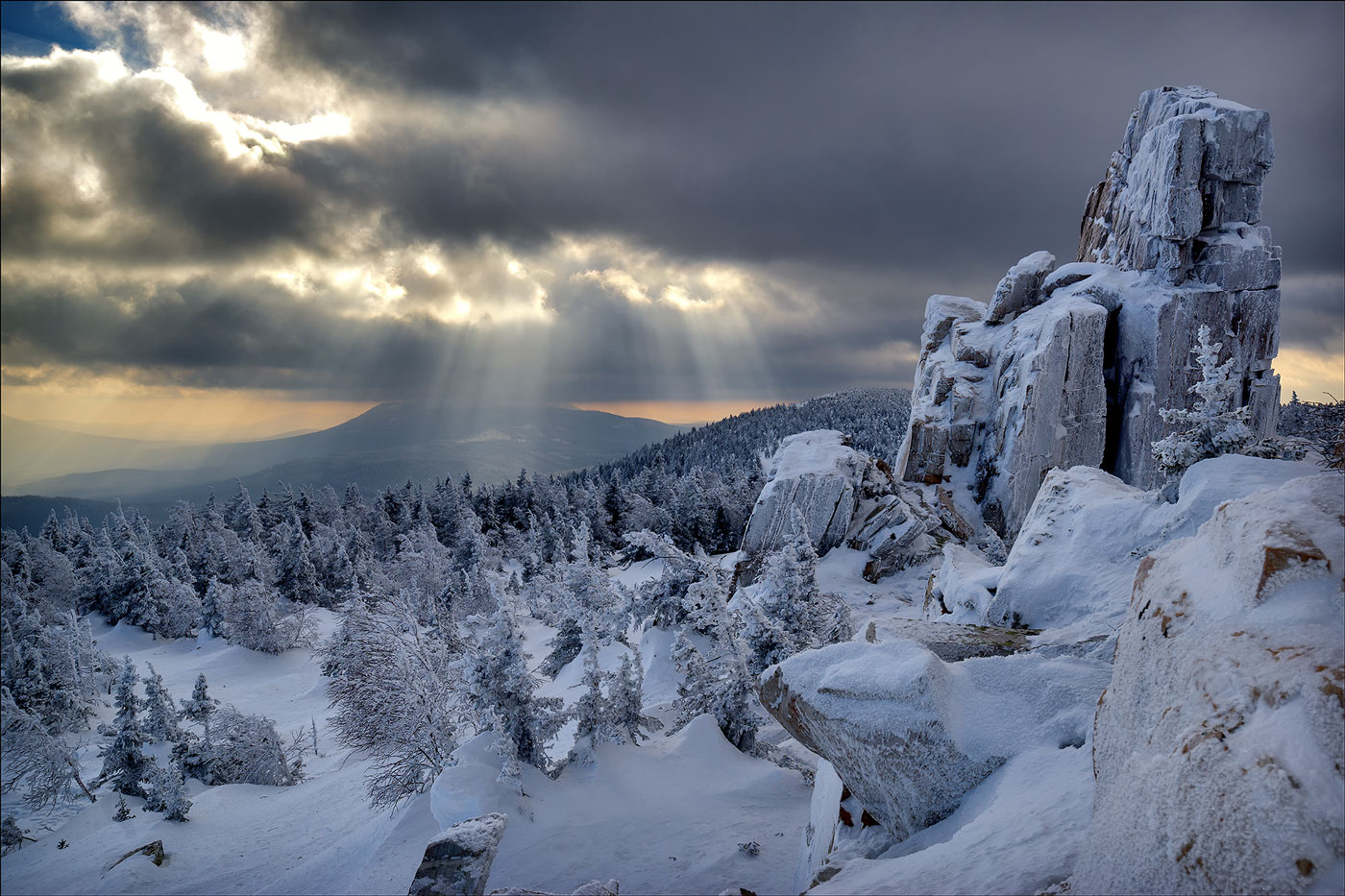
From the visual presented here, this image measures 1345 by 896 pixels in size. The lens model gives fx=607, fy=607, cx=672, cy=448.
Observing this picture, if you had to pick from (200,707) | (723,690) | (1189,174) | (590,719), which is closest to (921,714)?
(590,719)

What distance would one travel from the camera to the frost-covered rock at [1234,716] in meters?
3.41

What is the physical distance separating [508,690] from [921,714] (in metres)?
8.96

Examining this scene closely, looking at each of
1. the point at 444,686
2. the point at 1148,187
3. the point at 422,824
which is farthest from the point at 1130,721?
the point at 1148,187

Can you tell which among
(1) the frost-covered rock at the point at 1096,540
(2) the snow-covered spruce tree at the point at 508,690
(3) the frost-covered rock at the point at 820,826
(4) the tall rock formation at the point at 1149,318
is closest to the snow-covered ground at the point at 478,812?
(2) the snow-covered spruce tree at the point at 508,690

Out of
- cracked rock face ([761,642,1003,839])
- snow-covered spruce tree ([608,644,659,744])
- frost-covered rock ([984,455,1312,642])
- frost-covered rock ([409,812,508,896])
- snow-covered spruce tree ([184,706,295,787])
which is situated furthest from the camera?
snow-covered spruce tree ([184,706,295,787])

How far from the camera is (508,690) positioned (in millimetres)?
12961

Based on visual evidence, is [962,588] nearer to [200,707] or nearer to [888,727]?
[888,727]

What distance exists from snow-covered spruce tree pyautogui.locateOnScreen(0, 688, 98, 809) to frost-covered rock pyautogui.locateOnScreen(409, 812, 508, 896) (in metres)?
24.6

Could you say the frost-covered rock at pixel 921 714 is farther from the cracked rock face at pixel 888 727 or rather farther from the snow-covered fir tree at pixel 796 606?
the snow-covered fir tree at pixel 796 606

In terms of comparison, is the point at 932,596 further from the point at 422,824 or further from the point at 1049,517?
the point at 422,824

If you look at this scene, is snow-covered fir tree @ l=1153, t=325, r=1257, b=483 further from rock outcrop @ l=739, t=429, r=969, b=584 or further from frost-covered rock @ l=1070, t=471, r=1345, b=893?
rock outcrop @ l=739, t=429, r=969, b=584

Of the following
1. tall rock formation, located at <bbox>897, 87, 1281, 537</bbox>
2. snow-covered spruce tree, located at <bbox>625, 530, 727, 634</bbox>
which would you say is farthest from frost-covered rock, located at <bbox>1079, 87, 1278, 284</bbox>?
snow-covered spruce tree, located at <bbox>625, 530, 727, 634</bbox>

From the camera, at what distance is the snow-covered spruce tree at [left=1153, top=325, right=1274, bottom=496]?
9.93 m

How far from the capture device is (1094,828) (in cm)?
476
